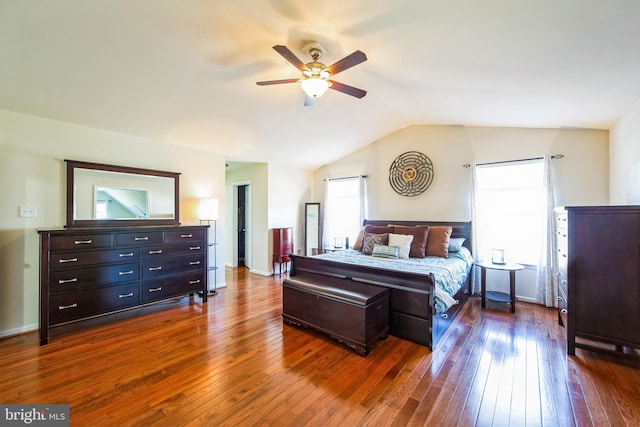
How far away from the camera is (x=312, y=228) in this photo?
602 centimetres

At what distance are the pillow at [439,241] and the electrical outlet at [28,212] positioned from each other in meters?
4.84

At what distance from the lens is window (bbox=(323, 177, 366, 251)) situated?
562 centimetres

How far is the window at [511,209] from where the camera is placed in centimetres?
379

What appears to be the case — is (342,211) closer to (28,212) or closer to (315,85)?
(315,85)

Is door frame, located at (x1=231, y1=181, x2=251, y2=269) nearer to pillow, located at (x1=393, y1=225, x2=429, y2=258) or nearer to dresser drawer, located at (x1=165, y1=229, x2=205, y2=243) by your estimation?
dresser drawer, located at (x1=165, y1=229, x2=205, y2=243)

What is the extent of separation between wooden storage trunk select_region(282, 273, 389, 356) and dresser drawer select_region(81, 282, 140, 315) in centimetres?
181

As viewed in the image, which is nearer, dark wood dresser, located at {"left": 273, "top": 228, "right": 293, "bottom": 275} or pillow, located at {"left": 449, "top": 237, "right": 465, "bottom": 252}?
pillow, located at {"left": 449, "top": 237, "right": 465, "bottom": 252}

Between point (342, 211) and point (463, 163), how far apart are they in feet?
8.21

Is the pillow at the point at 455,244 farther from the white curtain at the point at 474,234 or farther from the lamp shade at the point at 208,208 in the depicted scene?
the lamp shade at the point at 208,208

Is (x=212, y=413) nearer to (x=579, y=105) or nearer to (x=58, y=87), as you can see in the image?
(x=58, y=87)

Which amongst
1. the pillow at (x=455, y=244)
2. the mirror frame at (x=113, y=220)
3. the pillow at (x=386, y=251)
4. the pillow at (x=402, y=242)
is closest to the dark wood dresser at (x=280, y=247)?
the mirror frame at (x=113, y=220)

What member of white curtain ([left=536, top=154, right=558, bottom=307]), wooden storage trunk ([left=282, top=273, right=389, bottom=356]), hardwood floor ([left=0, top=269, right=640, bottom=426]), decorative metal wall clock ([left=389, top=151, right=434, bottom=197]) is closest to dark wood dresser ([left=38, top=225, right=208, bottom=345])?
hardwood floor ([left=0, top=269, right=640, bottom=426])

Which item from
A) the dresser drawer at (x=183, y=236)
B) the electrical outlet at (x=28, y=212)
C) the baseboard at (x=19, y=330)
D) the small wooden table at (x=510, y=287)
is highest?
the electrical outlet at (x=28, y=212)

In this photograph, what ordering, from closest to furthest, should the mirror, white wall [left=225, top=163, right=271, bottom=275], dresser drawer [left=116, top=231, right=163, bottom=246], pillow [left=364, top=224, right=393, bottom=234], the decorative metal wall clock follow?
dresser drawer [left=116, top=231, right=163, bottom=246] < pillow [left=364, top=224, right=393, bottom=234] < the decorative metal wall clock < white wall [left=225, top=163, right=271, bottom=275] < the mirror
